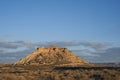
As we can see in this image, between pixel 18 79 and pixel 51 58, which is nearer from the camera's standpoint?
pixel 18 79

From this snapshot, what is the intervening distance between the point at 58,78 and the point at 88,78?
6768mm

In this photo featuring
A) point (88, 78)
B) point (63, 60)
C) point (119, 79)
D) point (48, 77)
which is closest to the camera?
point (119, 79)

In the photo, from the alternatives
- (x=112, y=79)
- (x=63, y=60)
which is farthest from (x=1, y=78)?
(x=63, y=60)

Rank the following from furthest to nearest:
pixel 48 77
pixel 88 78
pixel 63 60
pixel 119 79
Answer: pixel 63 60, pixel 48 77, pixel 88 78, pixel 119 79

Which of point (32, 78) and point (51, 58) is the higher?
point (51, 58)

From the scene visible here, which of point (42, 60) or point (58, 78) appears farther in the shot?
point (42, 60)

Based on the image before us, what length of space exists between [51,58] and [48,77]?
12588 cm

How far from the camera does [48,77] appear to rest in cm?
7331

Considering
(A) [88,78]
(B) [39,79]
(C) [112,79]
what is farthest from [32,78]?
(C) [112,79]

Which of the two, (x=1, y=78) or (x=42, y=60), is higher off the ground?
(x=42, y=60)

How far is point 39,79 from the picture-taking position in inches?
2778

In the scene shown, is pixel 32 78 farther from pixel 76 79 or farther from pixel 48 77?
A: pixel 76 79

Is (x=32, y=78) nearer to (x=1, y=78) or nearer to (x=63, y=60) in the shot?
(x=1, y=78)

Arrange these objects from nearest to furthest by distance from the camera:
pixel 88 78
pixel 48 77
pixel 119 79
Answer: pixel 119 79 → pixel 88 78 → pixel 48 77
